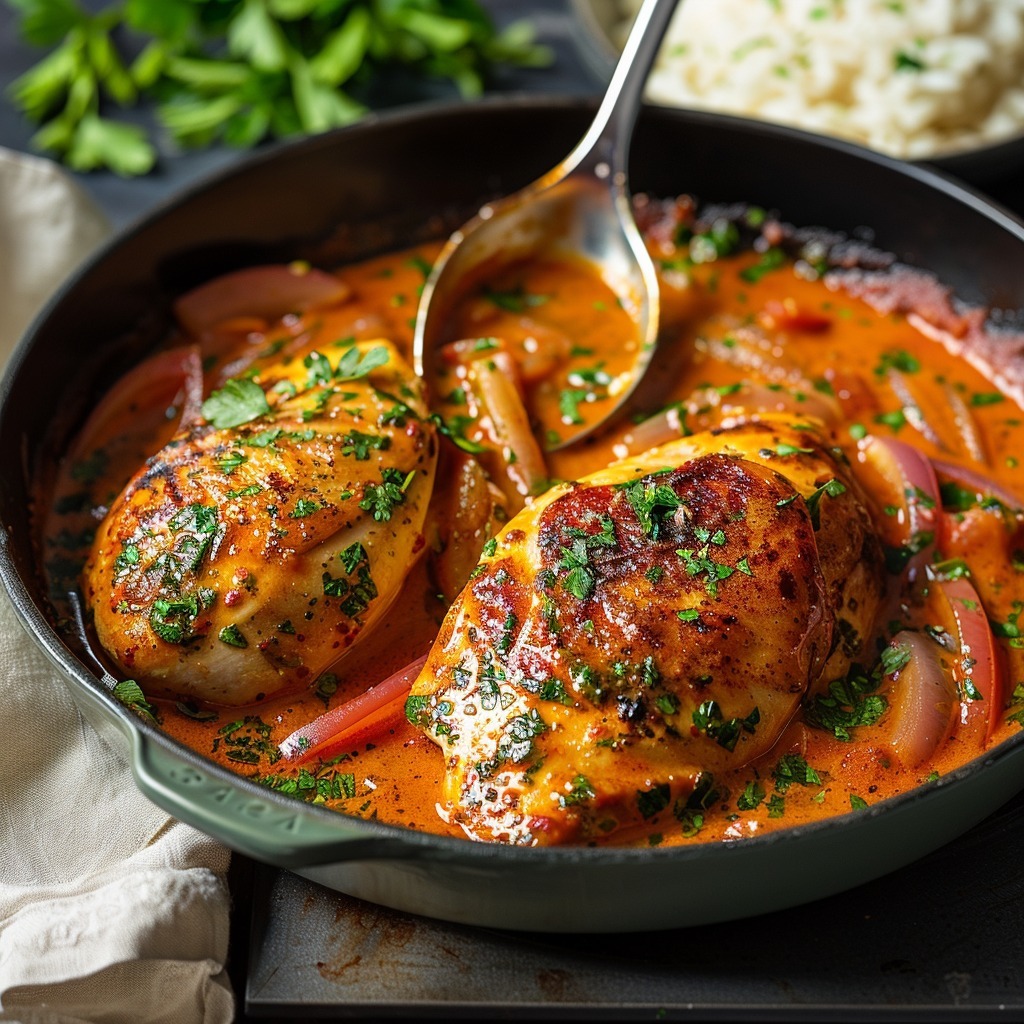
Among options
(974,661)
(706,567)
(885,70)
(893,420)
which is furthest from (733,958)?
(885,70)

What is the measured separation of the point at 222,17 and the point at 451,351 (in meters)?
2.67

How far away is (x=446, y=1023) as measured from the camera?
10.8 feet

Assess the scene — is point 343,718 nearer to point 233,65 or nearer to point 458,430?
point 458,430

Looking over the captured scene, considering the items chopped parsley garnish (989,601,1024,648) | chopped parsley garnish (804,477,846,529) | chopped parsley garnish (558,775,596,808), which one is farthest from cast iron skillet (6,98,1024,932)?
chopped parsley garnish (804,477,846,529)

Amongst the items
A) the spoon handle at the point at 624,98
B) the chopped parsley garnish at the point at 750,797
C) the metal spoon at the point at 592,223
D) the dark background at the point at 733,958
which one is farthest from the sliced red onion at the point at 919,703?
the spoon handle at the point at 624,98

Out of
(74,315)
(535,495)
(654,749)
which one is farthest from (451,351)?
(654,749)

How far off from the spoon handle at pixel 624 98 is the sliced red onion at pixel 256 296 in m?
1.06

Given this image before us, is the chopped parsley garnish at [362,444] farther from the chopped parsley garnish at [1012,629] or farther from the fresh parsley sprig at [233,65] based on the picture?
the fresh parsley sprig at [233,65]

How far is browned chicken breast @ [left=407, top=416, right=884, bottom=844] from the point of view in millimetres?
2951

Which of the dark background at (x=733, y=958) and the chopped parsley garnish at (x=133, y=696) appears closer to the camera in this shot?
the dark background at (x=733, y=958)

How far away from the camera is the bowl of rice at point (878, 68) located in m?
5.46

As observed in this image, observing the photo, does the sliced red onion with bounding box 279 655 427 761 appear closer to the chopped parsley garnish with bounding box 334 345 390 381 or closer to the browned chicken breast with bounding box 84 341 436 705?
the browned chicken breast with bounding box 84 341 436 705

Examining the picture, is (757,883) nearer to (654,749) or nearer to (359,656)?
(654,749)

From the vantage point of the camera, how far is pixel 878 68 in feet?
18.1
